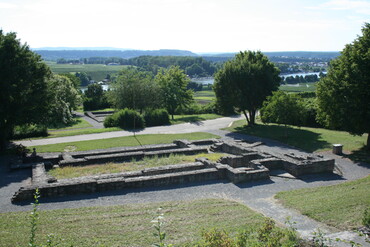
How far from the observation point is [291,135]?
34375 mm

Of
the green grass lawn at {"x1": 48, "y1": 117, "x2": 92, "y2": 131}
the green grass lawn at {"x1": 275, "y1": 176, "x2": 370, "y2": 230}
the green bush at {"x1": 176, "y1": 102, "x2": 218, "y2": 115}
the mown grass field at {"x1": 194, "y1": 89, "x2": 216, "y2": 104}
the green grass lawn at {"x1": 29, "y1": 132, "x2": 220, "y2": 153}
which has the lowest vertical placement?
the mown grass field at {"x1": 194, "y1": 89, "x2": 216, "y2": 104}

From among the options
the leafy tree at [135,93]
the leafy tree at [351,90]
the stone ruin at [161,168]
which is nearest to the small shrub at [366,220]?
the stone ruin at [161,168]

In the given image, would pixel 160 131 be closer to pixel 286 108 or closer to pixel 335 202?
pixel 286 108

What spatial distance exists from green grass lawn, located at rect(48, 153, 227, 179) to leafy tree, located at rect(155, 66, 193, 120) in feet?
86.3

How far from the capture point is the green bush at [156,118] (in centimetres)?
4397

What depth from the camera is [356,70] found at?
1013 inches

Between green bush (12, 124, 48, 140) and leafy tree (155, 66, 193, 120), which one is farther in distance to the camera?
leafy tree (155, 66, 193, 120)

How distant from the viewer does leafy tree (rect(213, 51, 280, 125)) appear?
38.4 meters

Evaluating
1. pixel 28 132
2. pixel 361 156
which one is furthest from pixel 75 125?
pixel 361 156

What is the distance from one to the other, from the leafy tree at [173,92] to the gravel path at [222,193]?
30.9 meters

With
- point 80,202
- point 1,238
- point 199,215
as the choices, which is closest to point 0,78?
point 80,202

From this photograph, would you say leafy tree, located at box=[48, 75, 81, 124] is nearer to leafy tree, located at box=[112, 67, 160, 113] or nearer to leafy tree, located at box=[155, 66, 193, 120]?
leafy tree, located at box=[112, 67, 160, 113]

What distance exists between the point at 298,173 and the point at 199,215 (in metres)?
10.4

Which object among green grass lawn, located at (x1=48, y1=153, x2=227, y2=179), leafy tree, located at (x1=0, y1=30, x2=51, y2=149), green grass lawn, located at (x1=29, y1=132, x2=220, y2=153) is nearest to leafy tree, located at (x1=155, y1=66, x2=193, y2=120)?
green grass lawn, located at (x1=29, y1=132, x2=220, y2=153)
